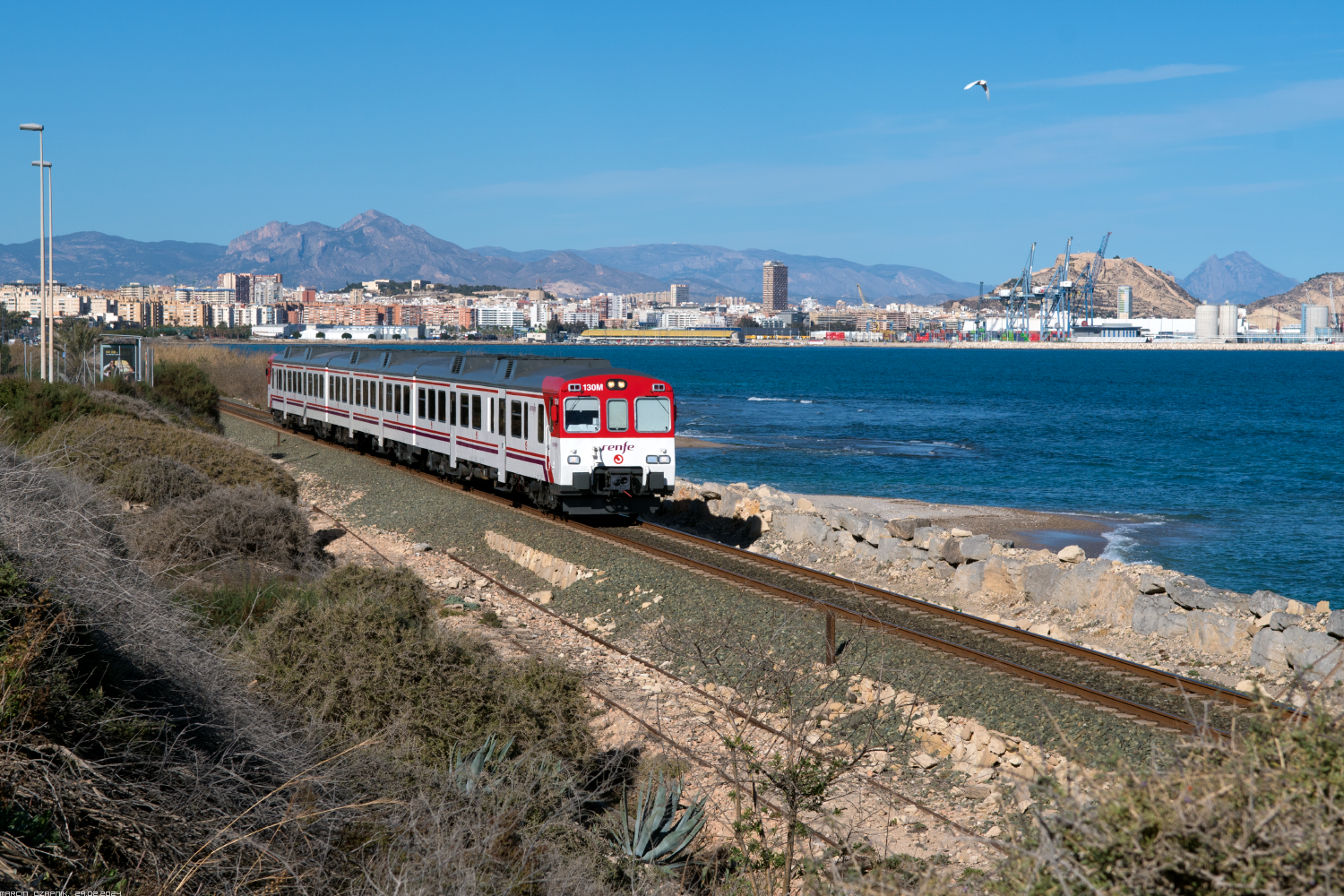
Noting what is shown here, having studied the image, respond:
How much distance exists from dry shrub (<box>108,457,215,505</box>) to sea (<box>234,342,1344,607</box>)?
18476 millimetres

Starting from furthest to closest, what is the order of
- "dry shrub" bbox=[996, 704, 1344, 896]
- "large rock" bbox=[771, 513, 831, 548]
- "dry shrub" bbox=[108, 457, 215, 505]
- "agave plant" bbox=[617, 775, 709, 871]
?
"large rock" bbox=[771, 513, 831, 548]
"dry shrub" bbox=[108, 457, 215, 505]
"agave plant" bbox=[617, 775, 709, 871]
"dry shrub" bbox=[996, 704, 1344, 896]

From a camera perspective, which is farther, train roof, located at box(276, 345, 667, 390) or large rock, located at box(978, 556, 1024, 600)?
train roof, located at box(276, 345, 667, 390)

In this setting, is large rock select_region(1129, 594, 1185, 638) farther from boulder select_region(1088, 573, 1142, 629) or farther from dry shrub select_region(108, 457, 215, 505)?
dry shrub select_region(108, 457, 215, 505)

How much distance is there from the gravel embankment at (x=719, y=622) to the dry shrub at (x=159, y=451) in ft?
6.60

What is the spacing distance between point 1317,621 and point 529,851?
11.7m

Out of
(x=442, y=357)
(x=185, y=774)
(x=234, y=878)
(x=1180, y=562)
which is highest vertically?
(x=442, y=357)

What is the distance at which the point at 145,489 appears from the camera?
49.8 ft

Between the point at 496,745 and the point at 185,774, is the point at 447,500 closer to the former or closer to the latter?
the point at 496,745

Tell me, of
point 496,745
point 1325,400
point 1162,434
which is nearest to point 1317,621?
point 496,745

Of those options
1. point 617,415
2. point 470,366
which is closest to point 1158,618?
point 617,415

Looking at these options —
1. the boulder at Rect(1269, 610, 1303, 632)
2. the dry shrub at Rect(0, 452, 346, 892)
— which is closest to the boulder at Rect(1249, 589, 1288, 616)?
the boulder at Rect(1269, 610, 1303, 632)

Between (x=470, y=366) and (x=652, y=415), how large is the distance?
594 cm

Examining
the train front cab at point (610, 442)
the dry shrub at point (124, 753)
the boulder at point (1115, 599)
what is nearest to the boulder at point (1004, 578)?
the boulder at point (1115, 599)

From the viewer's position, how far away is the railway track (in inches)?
372
